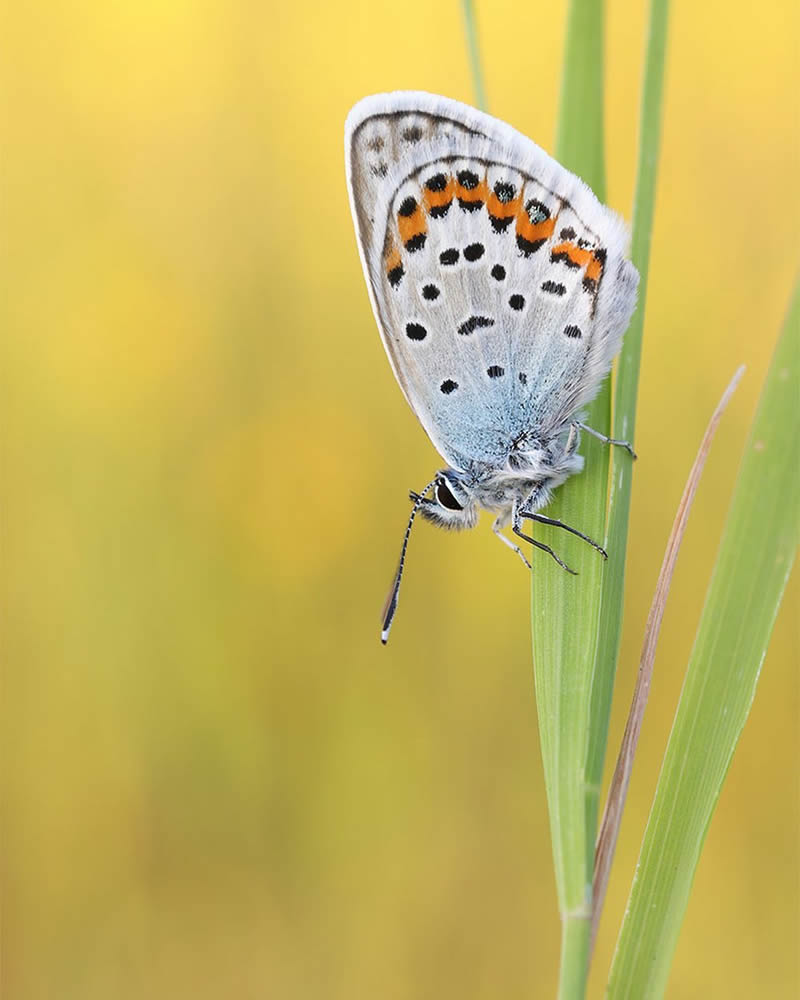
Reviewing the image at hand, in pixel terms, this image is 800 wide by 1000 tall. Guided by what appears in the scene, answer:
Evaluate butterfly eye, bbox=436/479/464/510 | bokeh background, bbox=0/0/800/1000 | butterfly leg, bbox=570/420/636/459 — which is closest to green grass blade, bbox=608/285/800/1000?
butterfly leg, bbox=570/420/636/459

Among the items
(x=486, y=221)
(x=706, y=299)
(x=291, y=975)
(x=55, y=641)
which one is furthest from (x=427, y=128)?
(x=291, y=975)

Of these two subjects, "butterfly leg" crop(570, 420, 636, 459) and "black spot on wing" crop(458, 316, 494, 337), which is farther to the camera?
"black spot on wing" crop(458, 316, 494, 337)

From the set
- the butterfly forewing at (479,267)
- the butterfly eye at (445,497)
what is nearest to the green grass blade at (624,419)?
the butterfly forewing at (479,267)

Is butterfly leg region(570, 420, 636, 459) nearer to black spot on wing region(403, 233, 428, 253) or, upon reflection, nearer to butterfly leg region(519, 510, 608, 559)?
butterfly leg region(519, 510, 608, 559)

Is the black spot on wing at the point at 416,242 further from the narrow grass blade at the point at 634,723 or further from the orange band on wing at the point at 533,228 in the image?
the narrow grass blade at the point at 634,723

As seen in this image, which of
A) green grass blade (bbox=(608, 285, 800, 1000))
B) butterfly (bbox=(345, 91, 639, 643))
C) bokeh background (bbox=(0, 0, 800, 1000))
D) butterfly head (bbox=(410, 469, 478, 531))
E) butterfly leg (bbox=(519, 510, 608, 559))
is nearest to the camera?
green grass blade (bbox=(608, 285, 800, 1000))

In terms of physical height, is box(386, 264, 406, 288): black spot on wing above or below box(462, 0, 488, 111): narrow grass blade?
below
